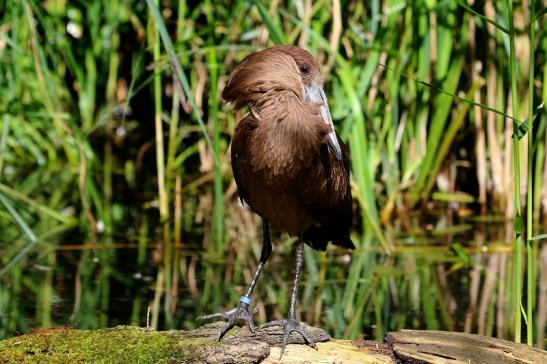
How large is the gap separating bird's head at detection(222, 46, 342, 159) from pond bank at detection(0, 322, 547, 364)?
0.92 metres

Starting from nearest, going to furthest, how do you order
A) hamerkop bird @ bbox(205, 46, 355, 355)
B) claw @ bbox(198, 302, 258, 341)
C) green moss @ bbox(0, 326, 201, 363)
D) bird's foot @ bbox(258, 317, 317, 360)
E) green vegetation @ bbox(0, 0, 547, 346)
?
green moss @ bbox(0, 326, 201, 363)
bird's foot @ bbox(258, 317, 317, 360)
claw @ bbox(198, 302, 258, 341)
hamerkop bird @ bbox(205, 46, 355, 355)
green vegetation @ bbox(0, 0, 547, 346)

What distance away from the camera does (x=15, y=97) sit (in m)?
8.27

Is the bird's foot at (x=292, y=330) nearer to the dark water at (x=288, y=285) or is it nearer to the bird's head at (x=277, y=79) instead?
the bird's head at (x=277, y=79)

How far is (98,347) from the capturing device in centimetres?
370

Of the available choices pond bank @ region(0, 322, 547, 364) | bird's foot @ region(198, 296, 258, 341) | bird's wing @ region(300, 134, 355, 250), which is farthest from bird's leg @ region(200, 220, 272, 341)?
bird's wing @ region(300, 134, 355, 250)

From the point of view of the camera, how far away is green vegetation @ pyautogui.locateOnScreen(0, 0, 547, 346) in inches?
229

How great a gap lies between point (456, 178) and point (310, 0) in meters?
2.32

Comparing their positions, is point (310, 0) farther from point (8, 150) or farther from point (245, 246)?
point (8, 150)

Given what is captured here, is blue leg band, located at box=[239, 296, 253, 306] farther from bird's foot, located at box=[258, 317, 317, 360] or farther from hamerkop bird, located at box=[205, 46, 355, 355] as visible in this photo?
bird's foot, located at box=[258, 317, 317, 360]

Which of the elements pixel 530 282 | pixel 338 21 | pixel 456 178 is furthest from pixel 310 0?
pixel 530 282

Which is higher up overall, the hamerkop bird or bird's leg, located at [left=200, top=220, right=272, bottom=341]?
the hamerkop bird

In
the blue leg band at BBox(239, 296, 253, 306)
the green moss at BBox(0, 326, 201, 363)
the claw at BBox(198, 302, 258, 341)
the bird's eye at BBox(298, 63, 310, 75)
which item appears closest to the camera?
the green moss at BBox(0, 326, 201, 363)

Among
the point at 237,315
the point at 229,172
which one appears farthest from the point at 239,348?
the point at 229,172

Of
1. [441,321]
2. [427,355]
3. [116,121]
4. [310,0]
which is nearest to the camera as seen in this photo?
[427,355]
